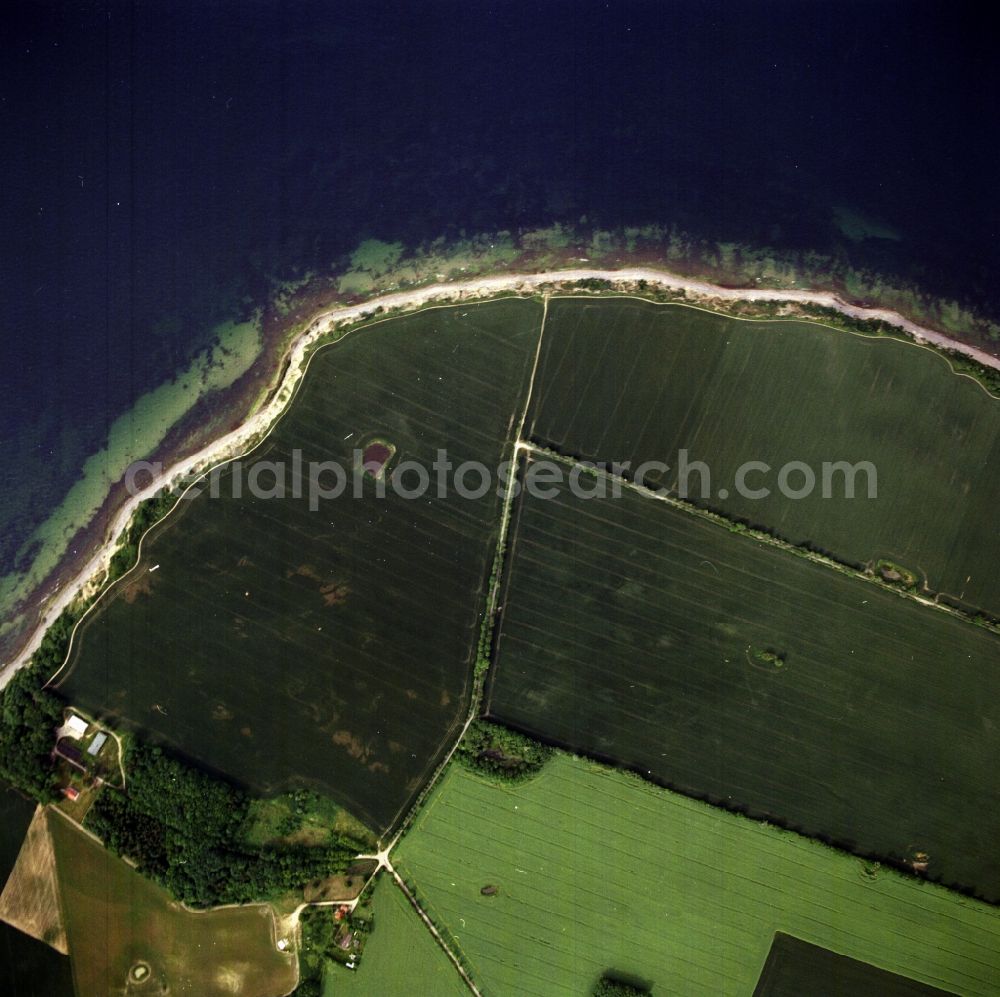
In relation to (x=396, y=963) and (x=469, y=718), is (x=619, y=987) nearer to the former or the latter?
(x=396, y=963)

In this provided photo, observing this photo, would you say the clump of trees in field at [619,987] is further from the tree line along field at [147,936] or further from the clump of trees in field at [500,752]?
the tree line along field at [147,936]

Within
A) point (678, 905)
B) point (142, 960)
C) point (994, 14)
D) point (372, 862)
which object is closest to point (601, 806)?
point (678, 905)

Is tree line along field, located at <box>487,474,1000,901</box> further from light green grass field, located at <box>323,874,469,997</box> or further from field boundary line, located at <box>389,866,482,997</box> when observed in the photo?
light green grass field, located at <box>323,874,469,997</box>

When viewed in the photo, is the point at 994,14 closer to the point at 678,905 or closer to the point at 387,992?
the point at 678,905

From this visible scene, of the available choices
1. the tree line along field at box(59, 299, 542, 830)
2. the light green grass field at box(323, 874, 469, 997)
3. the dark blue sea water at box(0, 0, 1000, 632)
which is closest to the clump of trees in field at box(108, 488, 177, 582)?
the tree line along field at box(59, 299, 542, 830)


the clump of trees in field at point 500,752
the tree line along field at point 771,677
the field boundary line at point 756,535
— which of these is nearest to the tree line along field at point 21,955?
the clump of trees in field at point 500,752
